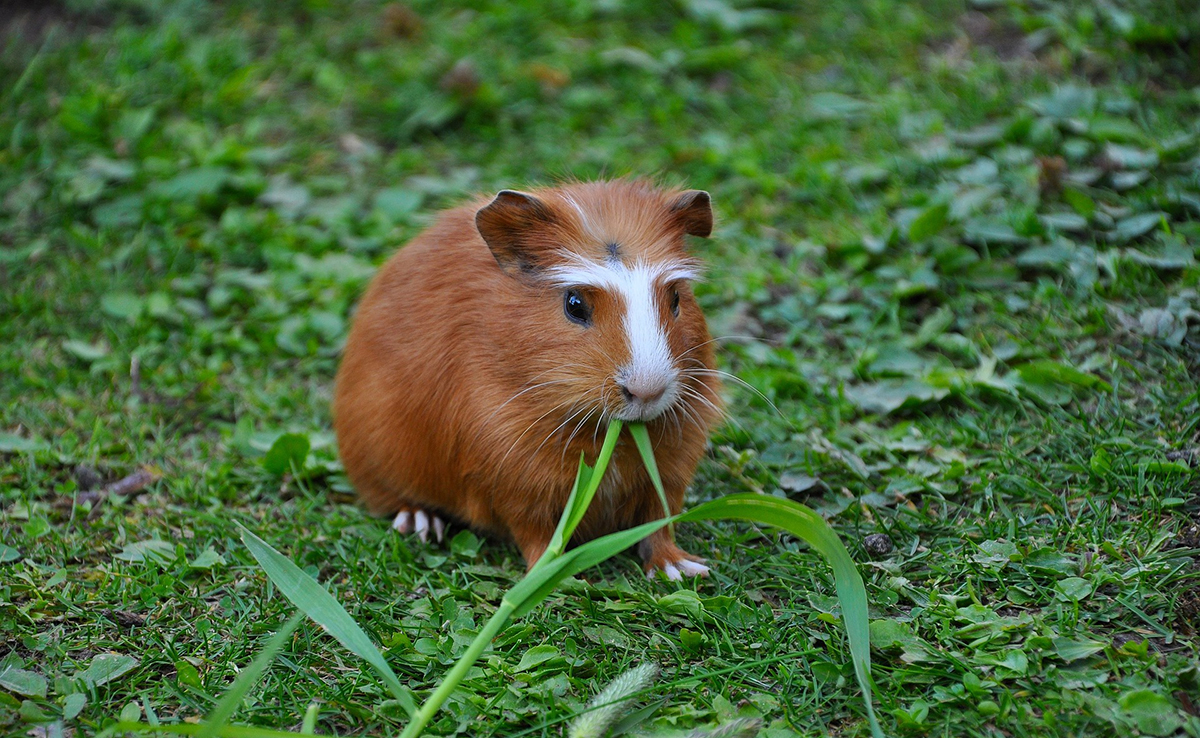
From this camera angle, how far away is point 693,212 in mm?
3496

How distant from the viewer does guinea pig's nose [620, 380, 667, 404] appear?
299 cm

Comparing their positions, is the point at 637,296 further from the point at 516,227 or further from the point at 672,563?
the point at 672,563

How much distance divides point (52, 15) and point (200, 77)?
129cm

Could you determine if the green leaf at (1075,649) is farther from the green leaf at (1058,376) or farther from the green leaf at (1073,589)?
the green leaf at (1058,376)

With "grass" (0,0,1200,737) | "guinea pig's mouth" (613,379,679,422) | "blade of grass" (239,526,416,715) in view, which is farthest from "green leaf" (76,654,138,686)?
"guinea pig's mouth" (613,379,679,422)

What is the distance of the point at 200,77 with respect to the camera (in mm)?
6328

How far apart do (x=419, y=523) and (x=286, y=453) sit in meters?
0.66

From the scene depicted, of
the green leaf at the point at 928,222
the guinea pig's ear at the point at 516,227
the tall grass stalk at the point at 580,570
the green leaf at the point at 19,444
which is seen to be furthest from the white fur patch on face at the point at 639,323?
the green leaf at the point at 19,444

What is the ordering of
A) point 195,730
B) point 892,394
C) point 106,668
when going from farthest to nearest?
1. point 892,394
2. point 106,668
3. point 195,730

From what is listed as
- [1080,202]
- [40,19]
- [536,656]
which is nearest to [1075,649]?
[536,656]

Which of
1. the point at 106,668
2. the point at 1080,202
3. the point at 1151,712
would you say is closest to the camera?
the point at 1151,712

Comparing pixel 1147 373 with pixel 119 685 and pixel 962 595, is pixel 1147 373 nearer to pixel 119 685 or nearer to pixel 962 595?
pixel 962 595

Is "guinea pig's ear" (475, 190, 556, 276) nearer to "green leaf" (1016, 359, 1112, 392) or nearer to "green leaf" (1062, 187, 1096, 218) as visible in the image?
"green leaf" (1016, 359, 1112, 392)

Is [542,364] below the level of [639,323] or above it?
below
